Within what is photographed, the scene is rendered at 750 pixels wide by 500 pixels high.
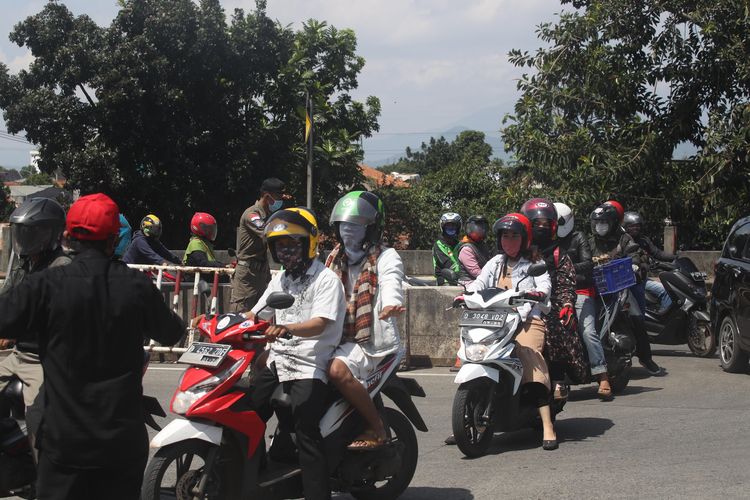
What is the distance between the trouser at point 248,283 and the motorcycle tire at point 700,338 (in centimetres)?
544

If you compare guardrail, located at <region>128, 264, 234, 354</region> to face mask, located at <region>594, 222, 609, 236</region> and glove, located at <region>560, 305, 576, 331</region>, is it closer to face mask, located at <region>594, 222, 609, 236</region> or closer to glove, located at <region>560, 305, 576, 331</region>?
face mask, located at <region>594, 222, 609, 236</region>

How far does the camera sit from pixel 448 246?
1199 centimetres

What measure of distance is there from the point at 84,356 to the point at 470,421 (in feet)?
12.8

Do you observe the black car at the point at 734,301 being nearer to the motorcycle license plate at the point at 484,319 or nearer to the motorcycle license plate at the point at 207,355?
the motorcycle license plate at the point at 484,319

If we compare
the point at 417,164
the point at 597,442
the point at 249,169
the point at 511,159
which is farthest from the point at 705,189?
the point at 417,164

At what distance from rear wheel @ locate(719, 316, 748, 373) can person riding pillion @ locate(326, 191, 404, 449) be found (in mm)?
6317

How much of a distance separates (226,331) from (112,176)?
25932mm

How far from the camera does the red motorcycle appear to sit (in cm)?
487

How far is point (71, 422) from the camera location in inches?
142

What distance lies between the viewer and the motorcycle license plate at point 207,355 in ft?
16.2

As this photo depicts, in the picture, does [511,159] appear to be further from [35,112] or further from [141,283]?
[35,112]

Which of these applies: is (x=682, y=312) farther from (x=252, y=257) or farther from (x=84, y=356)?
(x=84, y=356)

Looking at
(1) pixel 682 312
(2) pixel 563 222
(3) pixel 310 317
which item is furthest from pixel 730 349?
(3) pixel 310 317

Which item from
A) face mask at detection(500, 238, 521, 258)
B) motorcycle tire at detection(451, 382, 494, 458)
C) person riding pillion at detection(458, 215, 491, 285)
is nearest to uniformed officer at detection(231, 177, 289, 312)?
person riding pillion at detection(458, 215, 491, 285)
